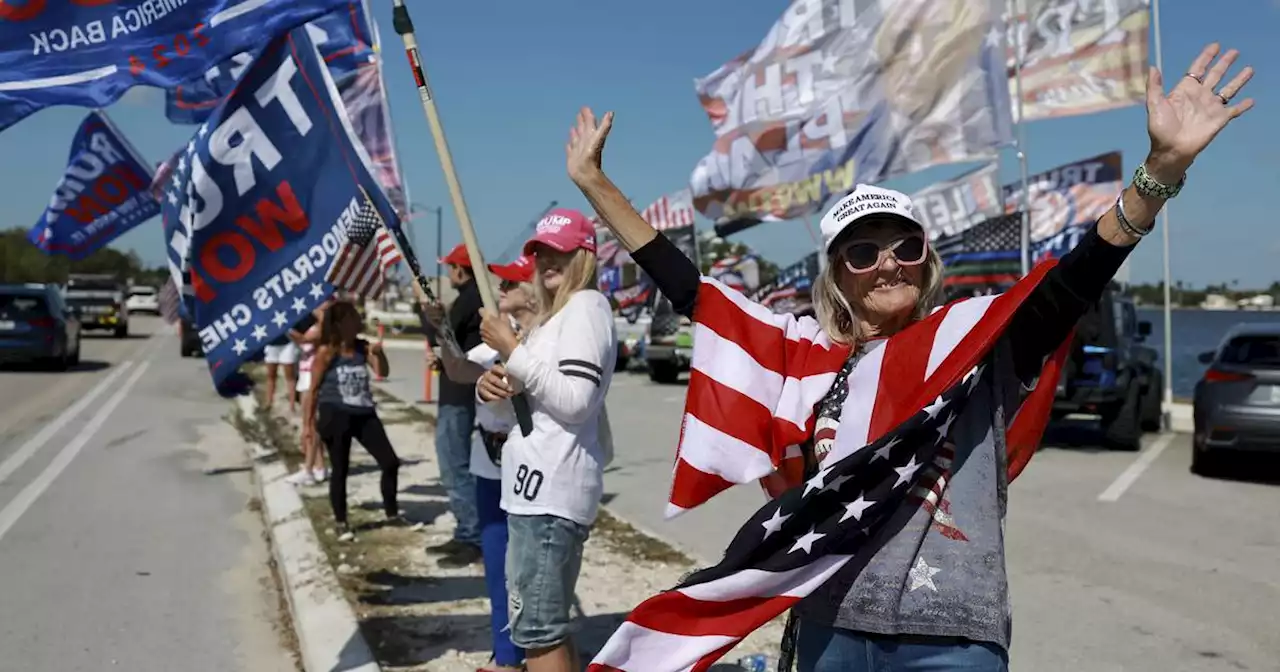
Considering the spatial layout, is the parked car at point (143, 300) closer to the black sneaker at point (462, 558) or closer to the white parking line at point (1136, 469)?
the white parking line at point (1136, 469)

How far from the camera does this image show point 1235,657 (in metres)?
5.46

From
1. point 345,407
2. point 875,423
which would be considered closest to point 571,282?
point 875,423

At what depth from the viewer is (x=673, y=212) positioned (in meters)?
26.0

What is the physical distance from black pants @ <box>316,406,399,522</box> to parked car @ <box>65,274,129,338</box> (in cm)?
3626

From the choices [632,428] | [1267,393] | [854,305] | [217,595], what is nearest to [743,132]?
[632,428]

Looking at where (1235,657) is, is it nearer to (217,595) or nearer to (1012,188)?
(217,595)

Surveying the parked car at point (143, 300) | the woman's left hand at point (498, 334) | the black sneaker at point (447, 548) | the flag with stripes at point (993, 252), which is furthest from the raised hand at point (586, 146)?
the parked car at point (143, 300)

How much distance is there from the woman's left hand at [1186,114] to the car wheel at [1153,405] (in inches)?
562

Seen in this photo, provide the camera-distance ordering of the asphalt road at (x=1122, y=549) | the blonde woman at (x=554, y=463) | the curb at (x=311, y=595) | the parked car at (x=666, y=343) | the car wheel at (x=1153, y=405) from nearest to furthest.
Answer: the blonde woman at (x=554, y=463) < the curb at (x=311, y=595) < the asphalt road at (x=1122, y=549) < the car wheel at (x=1153, y=405) < the parked car at (x=666, y=343)

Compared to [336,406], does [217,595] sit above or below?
below

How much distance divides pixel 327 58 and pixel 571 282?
5075mm

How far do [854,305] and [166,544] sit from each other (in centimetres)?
687

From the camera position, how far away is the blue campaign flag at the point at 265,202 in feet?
15.3

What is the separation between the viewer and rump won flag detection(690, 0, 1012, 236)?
1327cm
